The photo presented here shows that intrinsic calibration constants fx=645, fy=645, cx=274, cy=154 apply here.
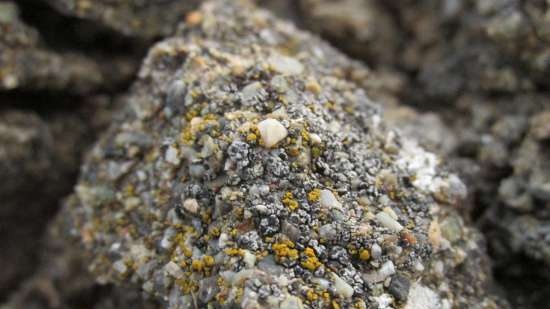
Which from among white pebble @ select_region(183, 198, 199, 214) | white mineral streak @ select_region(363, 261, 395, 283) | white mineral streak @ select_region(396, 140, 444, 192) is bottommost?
white pebble @ select_region(183, 198, 199, 214)

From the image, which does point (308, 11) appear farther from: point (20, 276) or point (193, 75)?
point (20, 276)

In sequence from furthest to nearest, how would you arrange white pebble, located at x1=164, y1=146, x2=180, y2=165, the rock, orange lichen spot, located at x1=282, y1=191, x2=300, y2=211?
the rock → white pebble, located at x1=164, y1=146, x2=180, y2=165 → orange lichen spot, located at x1=282, y1=191, x2=300, y2=211

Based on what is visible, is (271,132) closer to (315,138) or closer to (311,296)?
(315,138)

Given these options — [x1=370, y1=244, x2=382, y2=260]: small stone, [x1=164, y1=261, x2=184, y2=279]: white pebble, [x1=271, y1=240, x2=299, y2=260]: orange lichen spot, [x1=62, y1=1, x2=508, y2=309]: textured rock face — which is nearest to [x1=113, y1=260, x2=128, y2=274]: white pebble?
[x1=62, y1=1, x2=508, y2=309]: textured rock face

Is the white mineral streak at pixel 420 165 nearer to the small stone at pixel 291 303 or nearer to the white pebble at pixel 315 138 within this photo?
the white pebble at pixel 315 138

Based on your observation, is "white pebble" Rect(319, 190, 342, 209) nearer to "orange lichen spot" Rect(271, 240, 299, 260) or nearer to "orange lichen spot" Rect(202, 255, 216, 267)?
"orange lichen spot" Rect(271, 240, 299, 260)

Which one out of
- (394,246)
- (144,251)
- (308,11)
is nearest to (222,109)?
(144,251)

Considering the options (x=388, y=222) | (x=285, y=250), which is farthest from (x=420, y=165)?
(x=285, y=250)
